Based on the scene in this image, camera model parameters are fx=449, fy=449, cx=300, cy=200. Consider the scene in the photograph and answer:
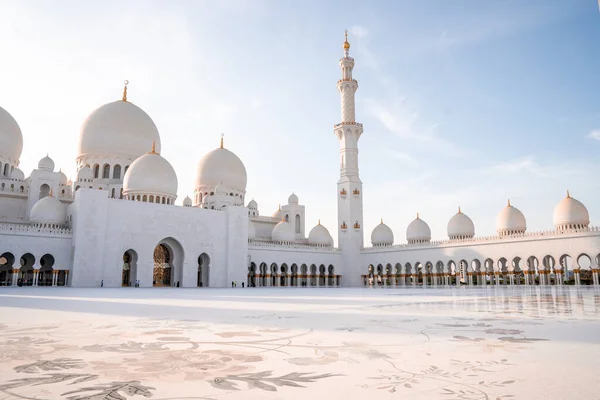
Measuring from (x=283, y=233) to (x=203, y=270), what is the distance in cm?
953

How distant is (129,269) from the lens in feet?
89.2

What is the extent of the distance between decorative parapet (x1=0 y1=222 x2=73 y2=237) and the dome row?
24.2m

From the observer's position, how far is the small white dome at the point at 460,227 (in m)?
34.4

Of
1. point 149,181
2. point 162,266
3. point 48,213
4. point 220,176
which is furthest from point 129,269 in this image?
point 220,176

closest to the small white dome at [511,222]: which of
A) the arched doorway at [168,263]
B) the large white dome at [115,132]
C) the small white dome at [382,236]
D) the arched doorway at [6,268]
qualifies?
Result: the small white dome at [382,236]

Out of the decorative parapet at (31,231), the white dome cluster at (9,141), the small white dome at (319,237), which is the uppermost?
the white dome cluster at (9,141)

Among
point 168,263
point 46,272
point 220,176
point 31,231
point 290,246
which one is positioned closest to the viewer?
point 31,231

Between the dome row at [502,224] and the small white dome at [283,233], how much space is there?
7.20 m

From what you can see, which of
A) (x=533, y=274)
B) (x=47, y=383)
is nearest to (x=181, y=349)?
(x=47, y=383)

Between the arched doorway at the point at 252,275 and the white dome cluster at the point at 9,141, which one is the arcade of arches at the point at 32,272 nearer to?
the white dome cluster at the point at 9,141

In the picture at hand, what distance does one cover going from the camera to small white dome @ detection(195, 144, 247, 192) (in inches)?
1476

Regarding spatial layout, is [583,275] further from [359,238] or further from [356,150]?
[356,150]

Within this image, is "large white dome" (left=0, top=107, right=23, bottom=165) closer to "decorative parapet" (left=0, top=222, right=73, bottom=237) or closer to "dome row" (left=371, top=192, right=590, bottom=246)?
"decorative parapet" (left=0, top=222, right=73, bottom=237)

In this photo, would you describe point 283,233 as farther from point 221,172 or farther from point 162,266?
point 162,266
